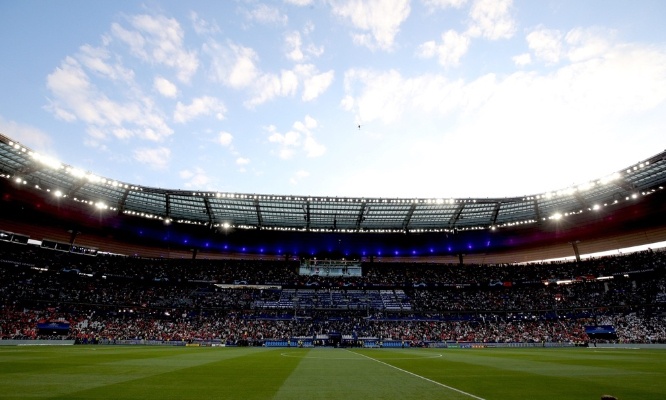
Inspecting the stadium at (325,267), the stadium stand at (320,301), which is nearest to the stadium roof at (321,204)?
the stadium at (325,267)

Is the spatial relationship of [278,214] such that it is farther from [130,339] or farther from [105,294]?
[105,294]

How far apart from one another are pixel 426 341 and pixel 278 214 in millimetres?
26453

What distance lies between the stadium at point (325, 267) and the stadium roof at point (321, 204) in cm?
25

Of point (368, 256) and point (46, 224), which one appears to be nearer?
point (46, 224)

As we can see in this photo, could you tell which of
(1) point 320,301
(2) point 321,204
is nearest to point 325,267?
(1) point 320,301

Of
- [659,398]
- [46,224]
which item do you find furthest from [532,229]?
[46,224]

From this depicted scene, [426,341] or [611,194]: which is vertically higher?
[611,194]

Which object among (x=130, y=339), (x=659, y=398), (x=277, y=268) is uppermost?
(x=277, y=268)

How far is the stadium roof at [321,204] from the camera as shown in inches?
1602

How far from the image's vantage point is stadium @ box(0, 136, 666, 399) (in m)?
47.3

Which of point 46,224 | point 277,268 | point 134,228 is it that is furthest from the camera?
point 277,268

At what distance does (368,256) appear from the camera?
72.5 meters

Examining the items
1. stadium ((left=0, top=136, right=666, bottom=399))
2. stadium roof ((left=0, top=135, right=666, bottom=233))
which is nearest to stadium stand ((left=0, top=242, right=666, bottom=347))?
stadium ((left=0, top=136, right=666, bottom=399))

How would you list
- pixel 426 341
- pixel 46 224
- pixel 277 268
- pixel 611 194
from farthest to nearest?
pixel 277 268 < pixel 46 224 < pixel 426 341 < pixel 611 194
